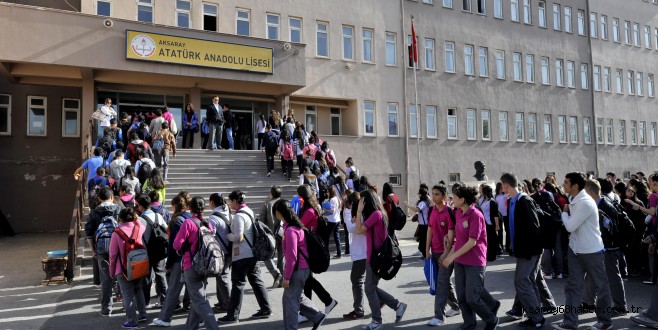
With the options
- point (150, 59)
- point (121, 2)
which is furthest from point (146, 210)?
point (121, 2)

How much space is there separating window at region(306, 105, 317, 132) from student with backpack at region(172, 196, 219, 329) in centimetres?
1840

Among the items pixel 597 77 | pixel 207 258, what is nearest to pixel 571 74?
pixel 597 77

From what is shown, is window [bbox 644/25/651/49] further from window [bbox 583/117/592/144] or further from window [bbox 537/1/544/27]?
window [bbox 537/1/544/27]

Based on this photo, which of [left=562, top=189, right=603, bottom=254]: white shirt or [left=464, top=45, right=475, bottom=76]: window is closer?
[left=562, top=189, right=603, bottom=254]: white shirt

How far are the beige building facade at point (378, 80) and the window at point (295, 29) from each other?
0.22ft

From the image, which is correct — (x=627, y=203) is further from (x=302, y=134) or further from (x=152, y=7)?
(x=152, y=7)

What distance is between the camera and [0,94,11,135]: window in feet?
63.2

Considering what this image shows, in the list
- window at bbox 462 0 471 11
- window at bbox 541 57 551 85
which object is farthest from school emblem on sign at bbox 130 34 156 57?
window at bbox 541 57 551 85

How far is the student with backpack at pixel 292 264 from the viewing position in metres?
5.97

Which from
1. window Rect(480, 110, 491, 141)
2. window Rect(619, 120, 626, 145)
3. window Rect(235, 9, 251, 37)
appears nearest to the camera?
window Rect(235, 9, 251, 37)

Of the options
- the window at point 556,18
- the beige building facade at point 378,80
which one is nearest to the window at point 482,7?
the beige building facade at point 378,80

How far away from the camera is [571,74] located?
109 ft

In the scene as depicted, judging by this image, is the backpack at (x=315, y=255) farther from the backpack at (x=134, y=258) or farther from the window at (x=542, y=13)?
the window at (x=542, y=13)

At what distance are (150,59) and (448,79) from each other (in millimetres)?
16302
